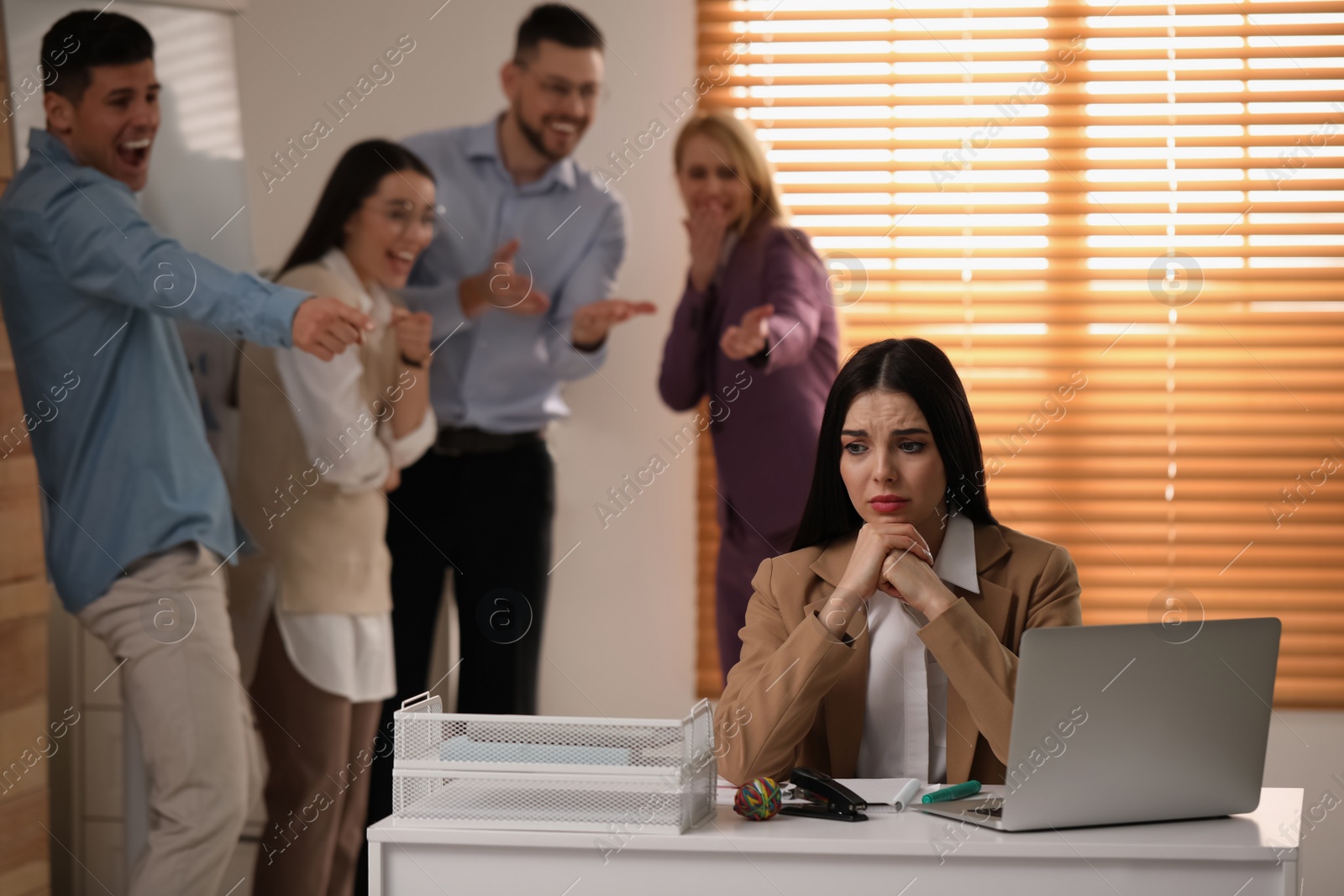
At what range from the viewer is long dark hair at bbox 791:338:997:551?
1.96 meters

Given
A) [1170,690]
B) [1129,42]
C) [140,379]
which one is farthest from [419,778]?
[1129,42]

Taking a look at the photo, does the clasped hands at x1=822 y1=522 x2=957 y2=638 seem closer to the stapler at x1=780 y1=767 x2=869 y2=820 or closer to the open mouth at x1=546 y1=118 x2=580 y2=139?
the stapler at x1=780 y1=767 x2=869 y2=820

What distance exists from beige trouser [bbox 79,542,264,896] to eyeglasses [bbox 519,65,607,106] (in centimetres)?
152

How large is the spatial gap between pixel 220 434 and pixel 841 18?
1.97 metres

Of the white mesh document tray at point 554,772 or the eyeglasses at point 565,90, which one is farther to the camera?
the eyeglasses at point 565,90

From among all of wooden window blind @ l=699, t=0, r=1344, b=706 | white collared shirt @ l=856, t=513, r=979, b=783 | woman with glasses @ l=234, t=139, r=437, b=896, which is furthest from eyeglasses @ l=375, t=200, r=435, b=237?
white collared shirt @ l=856, t=513, r=979, b=783

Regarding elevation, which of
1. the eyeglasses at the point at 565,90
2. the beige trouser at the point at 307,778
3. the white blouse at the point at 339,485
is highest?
the eyeglasses at the point at 565,90

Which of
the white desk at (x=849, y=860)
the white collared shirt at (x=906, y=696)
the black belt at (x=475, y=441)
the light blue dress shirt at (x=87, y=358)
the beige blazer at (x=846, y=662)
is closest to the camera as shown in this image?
the white desk at (x=849, y=860)

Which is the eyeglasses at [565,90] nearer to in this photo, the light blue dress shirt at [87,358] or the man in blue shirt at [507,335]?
the man in blue shirt at [507,335]

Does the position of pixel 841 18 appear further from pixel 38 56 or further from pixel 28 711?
pixel 28 711

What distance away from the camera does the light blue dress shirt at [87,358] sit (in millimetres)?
2889

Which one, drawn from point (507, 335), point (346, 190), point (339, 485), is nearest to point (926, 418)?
point (507, 335)

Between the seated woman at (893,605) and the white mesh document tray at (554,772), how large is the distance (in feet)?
1.12

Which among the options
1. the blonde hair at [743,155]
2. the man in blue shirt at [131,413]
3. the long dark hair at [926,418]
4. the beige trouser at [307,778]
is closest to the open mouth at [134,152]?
the man in blue shirt at [131,413]
